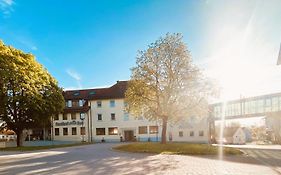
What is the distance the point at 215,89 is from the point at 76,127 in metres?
37.6

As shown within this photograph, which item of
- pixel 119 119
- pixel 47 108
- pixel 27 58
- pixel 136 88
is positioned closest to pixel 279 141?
pixel 119 119

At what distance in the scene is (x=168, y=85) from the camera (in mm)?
31906

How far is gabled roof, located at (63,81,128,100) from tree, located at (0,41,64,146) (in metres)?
15.5

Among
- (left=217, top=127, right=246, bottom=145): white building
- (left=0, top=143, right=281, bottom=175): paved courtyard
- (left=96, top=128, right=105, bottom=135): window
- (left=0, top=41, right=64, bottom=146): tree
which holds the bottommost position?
(left=217, top=127, right=246, bottom=145): white building

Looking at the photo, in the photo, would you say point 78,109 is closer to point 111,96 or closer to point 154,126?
point 111,96

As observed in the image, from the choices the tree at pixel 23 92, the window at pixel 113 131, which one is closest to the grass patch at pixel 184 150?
the tree at pixel 23 92

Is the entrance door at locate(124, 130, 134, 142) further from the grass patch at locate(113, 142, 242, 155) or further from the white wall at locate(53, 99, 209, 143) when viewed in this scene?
the grass patch at locate(113, 142, 242, 155)

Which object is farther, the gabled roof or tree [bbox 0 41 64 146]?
the gabled roof

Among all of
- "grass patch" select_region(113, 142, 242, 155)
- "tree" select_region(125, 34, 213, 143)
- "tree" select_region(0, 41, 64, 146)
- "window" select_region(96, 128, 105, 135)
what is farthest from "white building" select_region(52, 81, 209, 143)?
"grass patch" select_region(113, 142, 242, 155)

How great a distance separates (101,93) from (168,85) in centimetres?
3325

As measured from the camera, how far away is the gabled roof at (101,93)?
61.6 m

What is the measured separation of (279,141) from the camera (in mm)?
53906

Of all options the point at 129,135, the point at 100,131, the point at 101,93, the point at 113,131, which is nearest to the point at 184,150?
the point at 129,135

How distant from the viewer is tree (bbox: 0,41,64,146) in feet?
127
